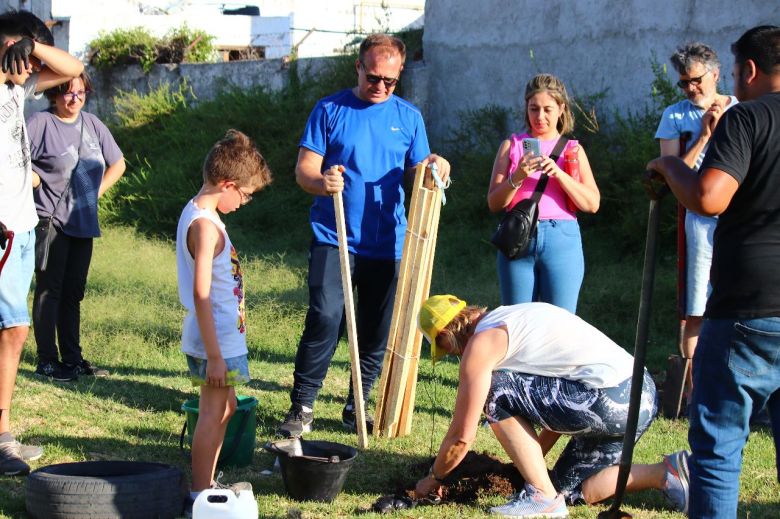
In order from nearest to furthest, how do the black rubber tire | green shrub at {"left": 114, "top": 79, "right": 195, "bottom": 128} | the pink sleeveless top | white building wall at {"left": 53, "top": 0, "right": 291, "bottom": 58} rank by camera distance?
the black rubber tire
the pink sleeveless top
green shrub at {"left": 114, "top": 79, "right": 195, "bottom": 128}
white building wall at {"left": 53, "top": 0, "right": 291, "bottom": 58}

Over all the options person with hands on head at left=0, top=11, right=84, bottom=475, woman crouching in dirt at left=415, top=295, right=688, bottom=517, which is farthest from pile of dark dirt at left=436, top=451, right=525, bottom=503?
person with hands on head at left=0, top=11, right=84, bottom=475

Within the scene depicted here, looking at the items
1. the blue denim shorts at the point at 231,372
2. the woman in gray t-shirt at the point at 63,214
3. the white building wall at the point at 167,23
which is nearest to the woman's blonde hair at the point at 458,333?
the blue denim shorts at the point at 231,372

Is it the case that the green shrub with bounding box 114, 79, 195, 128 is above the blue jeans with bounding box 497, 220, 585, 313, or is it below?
above

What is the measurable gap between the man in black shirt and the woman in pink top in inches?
86.7

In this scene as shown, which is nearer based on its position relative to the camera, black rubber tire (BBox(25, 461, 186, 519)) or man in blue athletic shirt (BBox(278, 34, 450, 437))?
black rubber tire (BBox(25, 461, 186, 519))

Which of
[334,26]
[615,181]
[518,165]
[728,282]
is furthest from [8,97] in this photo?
[334,26]

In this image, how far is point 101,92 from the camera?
1858 centimetres

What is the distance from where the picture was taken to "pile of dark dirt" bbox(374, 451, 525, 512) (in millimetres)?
4355

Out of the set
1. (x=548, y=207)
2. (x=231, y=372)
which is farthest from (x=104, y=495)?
(x=548, y=207)

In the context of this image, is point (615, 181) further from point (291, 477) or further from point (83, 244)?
point (291, 477)

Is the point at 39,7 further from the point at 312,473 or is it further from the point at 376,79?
the point at 312,473

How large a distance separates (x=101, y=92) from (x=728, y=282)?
16873mm

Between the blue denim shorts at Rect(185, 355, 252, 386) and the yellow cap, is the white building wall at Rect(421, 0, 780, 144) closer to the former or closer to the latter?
the yellow cap

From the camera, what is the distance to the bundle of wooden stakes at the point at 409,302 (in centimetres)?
542
